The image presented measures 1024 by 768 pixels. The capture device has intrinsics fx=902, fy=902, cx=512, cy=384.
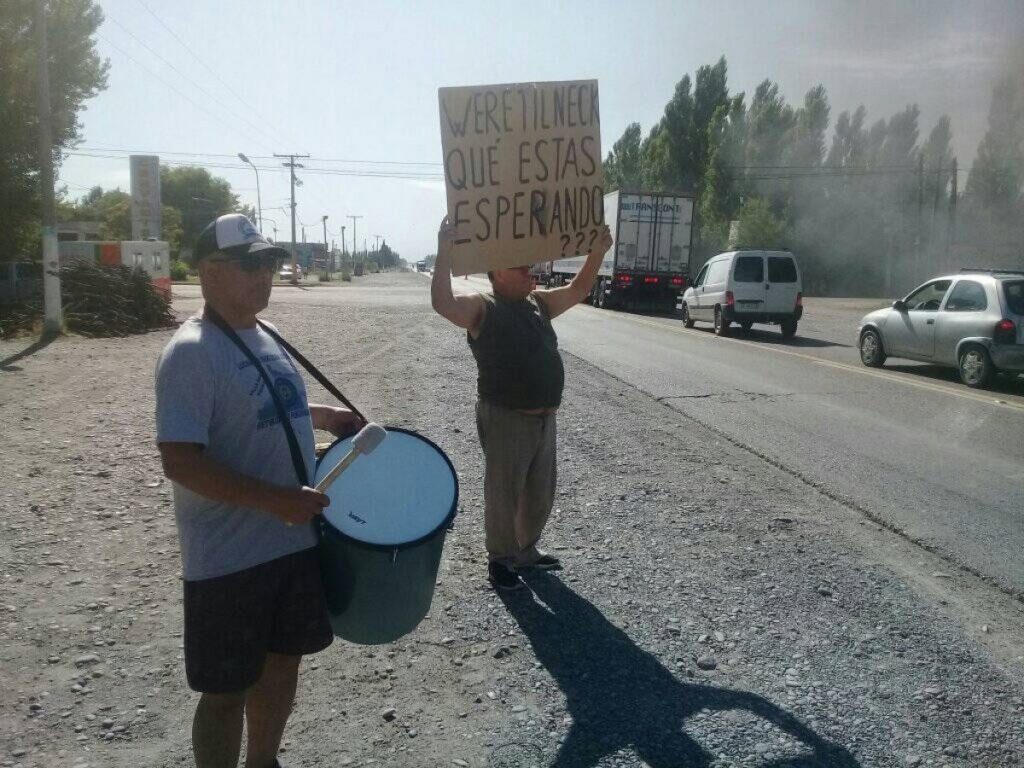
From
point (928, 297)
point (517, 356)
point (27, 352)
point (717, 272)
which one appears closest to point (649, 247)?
point (717, 272)

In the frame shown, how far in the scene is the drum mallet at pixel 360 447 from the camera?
7.91 feet

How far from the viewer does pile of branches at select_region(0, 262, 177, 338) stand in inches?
733

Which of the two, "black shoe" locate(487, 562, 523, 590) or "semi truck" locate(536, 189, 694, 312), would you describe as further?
"semi truck" locate(536, 189, 694, 312)

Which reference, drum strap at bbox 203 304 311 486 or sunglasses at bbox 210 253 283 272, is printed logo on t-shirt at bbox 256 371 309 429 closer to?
drum strap at bbox 203 304 311 486

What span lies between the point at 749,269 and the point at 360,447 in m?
19.7

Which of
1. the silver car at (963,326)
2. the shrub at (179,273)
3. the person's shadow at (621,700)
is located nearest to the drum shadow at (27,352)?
the person's shadow at (621,700)

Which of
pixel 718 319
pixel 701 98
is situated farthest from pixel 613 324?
pixel 701 98

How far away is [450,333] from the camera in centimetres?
1983

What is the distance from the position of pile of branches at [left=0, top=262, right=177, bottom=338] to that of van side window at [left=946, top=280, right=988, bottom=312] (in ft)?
50.9

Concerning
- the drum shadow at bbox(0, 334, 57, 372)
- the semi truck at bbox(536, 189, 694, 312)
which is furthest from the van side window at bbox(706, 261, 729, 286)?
the drum shadow at bbox(0, 334, 57, 372)

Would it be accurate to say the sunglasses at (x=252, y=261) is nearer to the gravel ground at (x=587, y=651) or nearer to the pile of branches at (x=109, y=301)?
the gravel ground at (x=587, y=651)

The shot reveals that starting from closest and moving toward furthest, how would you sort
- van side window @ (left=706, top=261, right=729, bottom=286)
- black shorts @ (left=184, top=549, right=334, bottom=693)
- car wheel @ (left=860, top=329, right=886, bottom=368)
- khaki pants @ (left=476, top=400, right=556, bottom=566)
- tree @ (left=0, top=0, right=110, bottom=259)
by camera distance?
black shorts @ (left=184, top=549, right=334, bottom=693), khaki pants @ (left=476, top=400, right=556, bottom=566), car wheel @ (left=860, top=329, right=886, bottom=368), van side window @ (left=706, top=261, right=729, bottom=286), tree @ (left=0, top=0, right=110, bottom=259)

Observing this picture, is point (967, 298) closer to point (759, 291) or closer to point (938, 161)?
point (759, 291)

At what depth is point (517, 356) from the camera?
420 cm
